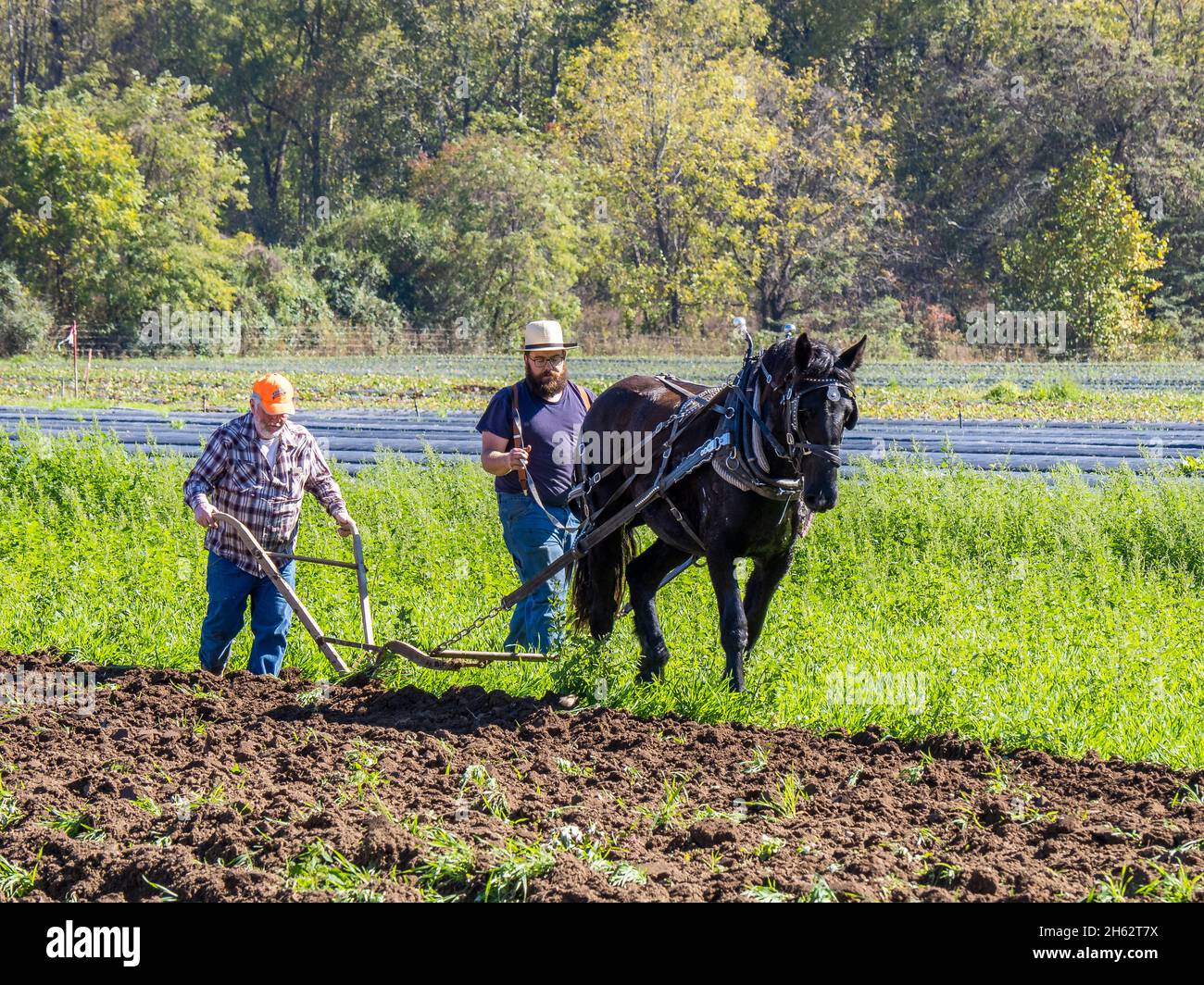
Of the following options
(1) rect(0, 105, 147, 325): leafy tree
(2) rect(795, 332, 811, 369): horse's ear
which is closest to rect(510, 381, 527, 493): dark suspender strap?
(2) rect(795, 332, 811, 369): horse's ear

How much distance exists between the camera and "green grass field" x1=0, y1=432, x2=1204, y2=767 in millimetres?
7398

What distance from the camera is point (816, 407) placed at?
6723 mm

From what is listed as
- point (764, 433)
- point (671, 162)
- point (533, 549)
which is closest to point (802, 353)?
point (764, 433)

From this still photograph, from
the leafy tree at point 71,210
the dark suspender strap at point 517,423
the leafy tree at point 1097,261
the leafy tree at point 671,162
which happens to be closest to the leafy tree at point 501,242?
the leafy tree at point 671,162

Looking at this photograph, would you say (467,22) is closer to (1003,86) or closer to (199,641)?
(1003,86)

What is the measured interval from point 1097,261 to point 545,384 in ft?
129

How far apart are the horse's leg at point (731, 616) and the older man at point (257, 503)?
6.65 feet

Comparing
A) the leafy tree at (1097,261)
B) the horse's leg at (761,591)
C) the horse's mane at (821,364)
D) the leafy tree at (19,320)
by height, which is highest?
the leafy tree at (1097,261)

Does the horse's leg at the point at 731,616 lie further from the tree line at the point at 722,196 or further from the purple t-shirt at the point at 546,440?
the tree line at the point at 722,196

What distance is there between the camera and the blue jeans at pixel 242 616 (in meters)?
8.05

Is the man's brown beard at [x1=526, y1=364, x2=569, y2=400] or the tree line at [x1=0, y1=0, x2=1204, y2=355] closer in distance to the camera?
the man's brown beard at [x1=526, y1=364, x2=569, y2=400]

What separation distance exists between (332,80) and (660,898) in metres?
62.2

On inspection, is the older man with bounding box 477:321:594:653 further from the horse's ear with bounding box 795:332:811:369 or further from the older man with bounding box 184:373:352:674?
the horse's ear with bounding box 795:332:811:369

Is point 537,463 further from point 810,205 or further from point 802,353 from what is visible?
point 810,205
